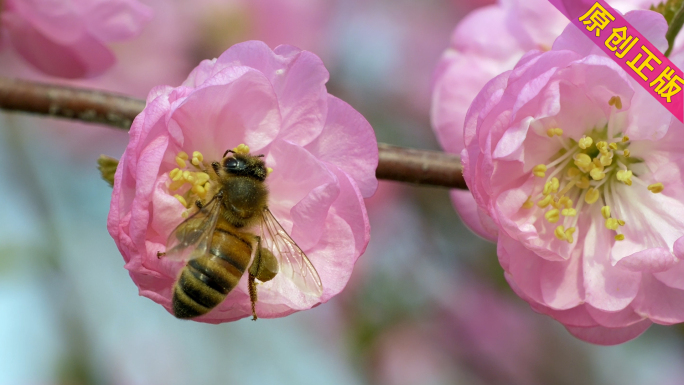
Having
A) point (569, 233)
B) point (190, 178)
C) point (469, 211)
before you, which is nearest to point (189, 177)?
point (190, 178)

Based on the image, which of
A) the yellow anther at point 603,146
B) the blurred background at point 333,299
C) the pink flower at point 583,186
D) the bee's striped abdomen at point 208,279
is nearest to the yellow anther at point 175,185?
the bee's striped abdomen at point 208,279

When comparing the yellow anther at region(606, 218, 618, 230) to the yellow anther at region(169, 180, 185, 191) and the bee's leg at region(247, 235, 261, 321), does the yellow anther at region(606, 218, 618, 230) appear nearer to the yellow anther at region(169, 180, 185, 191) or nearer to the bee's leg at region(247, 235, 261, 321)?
the bee's leg at region(247, 235, 261, 321)

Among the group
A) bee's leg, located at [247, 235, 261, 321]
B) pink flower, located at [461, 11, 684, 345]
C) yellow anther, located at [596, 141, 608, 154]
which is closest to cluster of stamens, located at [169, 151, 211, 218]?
bee's leg, located at [247, 235, 261, 321]

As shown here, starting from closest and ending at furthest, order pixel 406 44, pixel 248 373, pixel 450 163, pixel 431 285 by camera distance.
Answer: pixel 450 163 < pixel 431 285 < pixel 248 373 < pixel 406 44

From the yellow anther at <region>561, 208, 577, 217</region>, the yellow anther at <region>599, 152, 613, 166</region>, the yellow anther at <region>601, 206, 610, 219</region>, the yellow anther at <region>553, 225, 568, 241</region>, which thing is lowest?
the yellow anther at <region>553, 225, 568, 241</region>

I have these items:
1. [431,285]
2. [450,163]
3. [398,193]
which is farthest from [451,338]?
[450,163]

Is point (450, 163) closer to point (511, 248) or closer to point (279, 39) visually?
point (511, 248)

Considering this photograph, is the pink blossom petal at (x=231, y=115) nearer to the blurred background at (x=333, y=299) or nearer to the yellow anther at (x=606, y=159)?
the yellow anther at (x=606, y=159)
